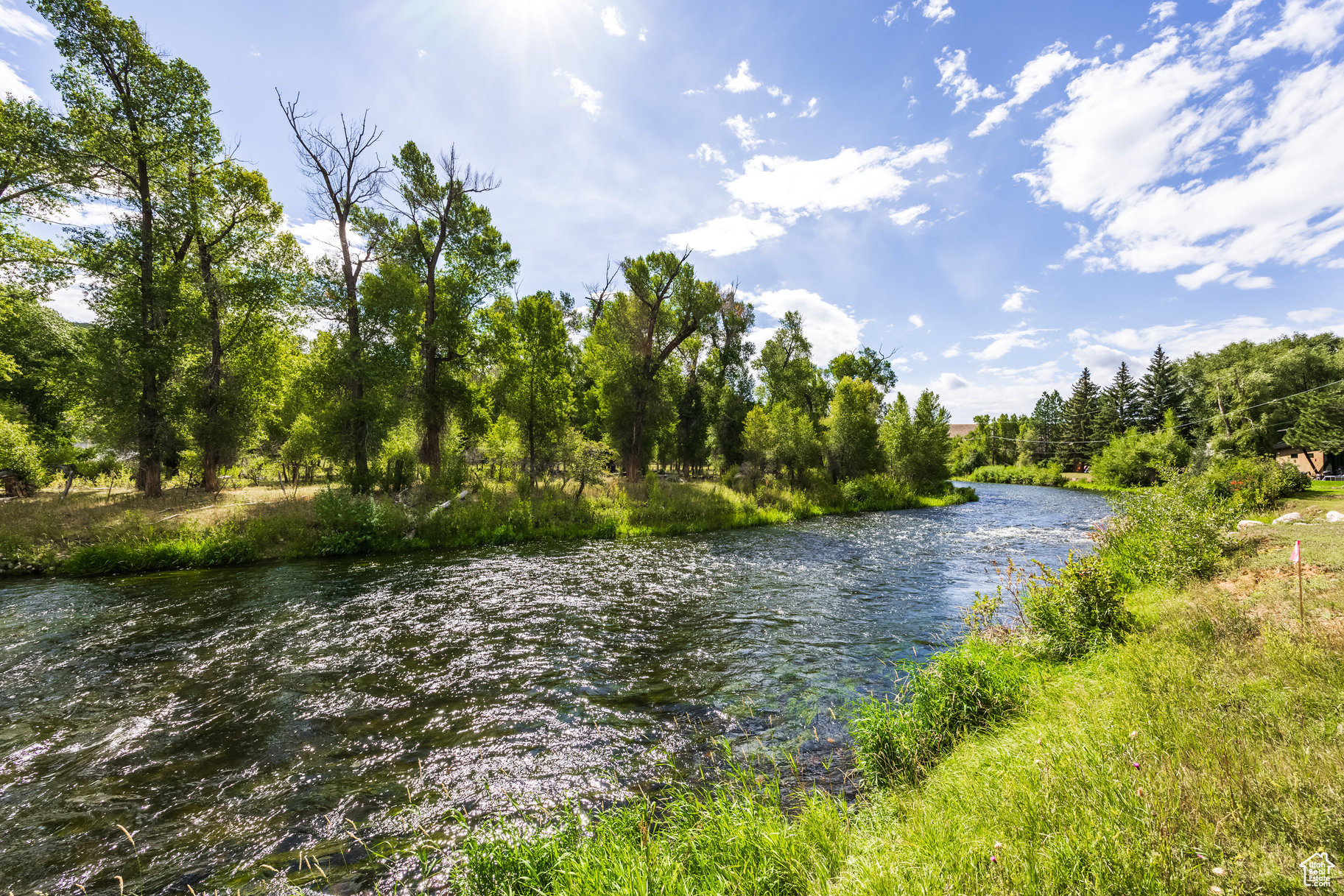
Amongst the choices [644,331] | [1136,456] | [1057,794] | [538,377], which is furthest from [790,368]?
[1057,794]

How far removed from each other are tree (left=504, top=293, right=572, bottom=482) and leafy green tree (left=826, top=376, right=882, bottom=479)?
25626 millimetres

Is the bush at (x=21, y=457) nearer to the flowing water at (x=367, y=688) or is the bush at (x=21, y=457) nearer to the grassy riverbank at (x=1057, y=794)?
the flowing water at (x=367, y=688)

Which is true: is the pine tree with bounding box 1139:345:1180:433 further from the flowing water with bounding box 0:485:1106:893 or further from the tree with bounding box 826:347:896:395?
the flowing water with bounding box 0:485:1106:893

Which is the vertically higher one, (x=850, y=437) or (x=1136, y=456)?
(x=850, y=437)

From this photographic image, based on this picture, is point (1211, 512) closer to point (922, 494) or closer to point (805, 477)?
point (805, 477)

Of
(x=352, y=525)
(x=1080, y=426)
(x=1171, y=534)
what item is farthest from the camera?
(x=1080, y=426)

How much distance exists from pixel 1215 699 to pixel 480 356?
29016mm

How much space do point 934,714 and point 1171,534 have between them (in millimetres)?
9643

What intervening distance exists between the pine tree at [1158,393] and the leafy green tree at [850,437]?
Answer: 166 feet

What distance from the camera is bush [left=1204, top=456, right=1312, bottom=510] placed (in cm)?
2138

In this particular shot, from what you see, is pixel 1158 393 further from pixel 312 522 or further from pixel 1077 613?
pixel 312 522

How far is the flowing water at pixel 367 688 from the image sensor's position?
486cm

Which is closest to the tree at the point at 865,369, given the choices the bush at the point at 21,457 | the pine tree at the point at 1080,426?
the pine tree at the point at 1080,426

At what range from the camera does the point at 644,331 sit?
33.2m
